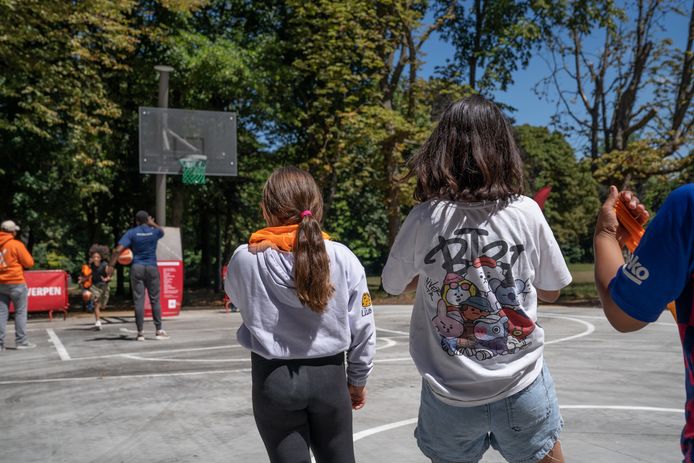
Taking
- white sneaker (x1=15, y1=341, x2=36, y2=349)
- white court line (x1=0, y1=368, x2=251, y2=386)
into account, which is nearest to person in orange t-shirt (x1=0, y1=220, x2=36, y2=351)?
white sneaker (x1=15, y1=341, x2=36, y2=349)

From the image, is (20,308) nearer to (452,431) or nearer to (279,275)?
(279,275)

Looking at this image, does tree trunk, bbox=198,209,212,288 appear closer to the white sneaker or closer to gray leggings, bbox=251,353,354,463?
the white sneaker

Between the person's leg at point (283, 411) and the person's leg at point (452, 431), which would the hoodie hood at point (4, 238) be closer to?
the person's leg at point (283, 411)

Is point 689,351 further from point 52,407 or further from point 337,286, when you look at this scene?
point 52,407

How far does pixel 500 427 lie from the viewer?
2.40m

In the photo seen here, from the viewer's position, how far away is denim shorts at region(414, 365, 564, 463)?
239 cm

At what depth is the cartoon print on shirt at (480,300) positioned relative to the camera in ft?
7.91

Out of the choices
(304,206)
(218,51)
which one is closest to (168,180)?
(218,51)

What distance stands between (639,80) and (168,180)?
17658mm

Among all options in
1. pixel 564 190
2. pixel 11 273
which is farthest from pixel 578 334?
pixel 564 190

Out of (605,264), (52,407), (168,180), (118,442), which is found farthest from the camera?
(168,180)

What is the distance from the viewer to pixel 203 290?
35969 mm

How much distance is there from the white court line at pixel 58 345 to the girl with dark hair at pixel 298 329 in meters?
8.02

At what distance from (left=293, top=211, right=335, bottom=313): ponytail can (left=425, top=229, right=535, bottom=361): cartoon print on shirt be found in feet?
2.05
